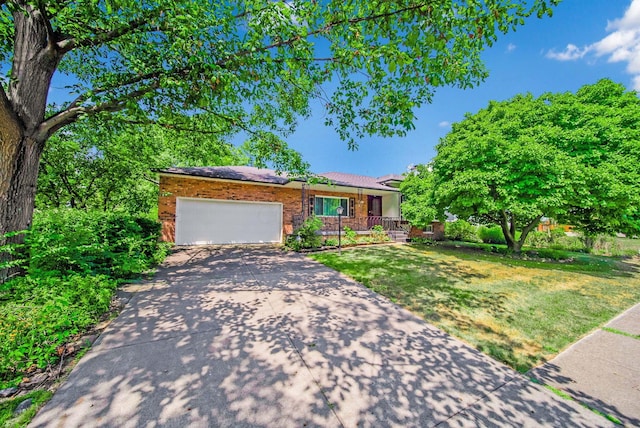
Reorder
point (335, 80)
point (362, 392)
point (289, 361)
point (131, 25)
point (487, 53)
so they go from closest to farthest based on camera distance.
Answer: point (362, 392) < point (289, 361) < point (131, 25) < point (487, 53) < point (335, 80)

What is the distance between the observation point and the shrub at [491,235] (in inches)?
566

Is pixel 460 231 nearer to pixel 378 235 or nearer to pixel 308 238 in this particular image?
pixel 378 235

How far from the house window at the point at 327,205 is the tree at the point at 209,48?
9.33m

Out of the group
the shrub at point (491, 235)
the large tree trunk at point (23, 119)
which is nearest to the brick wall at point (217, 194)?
the large tree trunk at point (23, 119)

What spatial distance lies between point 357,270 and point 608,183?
26.2ft

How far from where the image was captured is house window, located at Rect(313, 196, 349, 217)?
13.9 metres

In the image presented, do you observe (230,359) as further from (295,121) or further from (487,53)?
(295,121)

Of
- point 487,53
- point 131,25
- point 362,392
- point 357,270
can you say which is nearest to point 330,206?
point 357,270

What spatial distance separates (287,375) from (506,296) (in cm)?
482

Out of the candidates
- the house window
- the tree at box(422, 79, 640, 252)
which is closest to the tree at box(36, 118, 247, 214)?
the house window

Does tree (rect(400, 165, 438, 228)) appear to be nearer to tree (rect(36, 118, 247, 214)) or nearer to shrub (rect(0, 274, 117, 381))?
tree (rect(36, 118, 247, 214))

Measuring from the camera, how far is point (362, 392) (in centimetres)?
220

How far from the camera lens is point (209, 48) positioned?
3721mm

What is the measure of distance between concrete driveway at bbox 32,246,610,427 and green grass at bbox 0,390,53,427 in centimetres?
6
